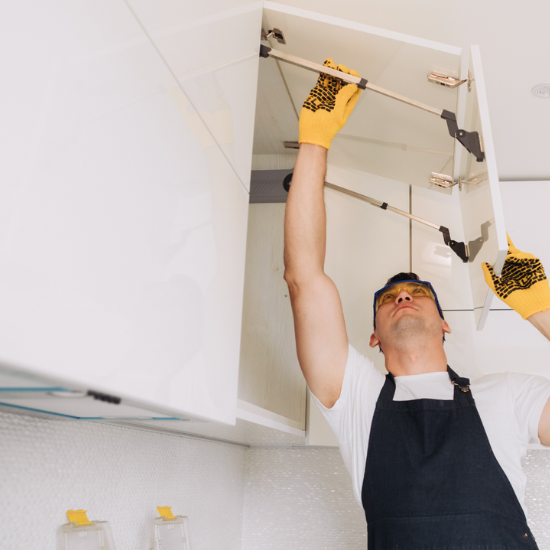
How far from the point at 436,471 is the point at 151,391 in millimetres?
785

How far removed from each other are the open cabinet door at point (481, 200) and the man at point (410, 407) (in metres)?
0.06

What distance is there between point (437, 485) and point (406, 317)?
46cm

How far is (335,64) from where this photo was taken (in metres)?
1.23

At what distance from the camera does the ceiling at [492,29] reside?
3.82 ft

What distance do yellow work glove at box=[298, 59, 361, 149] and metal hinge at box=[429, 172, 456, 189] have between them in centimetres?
37

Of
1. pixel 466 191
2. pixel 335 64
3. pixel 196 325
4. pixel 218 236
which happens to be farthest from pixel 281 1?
pixel 196 325

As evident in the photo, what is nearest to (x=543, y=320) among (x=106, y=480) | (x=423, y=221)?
(x=423, y=221)

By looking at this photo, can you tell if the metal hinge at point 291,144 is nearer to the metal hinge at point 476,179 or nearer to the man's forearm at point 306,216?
the man's forearm at point 306,216

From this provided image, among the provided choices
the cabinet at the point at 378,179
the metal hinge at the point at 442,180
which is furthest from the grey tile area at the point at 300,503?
the metal hinge at the point at 442,180

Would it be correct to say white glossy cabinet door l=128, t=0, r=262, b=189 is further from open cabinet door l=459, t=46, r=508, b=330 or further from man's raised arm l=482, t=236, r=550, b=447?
man's raised arm l=482, t=236, r=550, b=447

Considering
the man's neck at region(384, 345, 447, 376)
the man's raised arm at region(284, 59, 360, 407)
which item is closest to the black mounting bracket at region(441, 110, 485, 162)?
the man's raised arm at region(284, 59, 360, 407)

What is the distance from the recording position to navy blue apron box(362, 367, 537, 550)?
98 cm

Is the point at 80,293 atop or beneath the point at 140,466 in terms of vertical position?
atop

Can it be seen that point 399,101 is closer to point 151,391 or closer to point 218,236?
point 218,236
